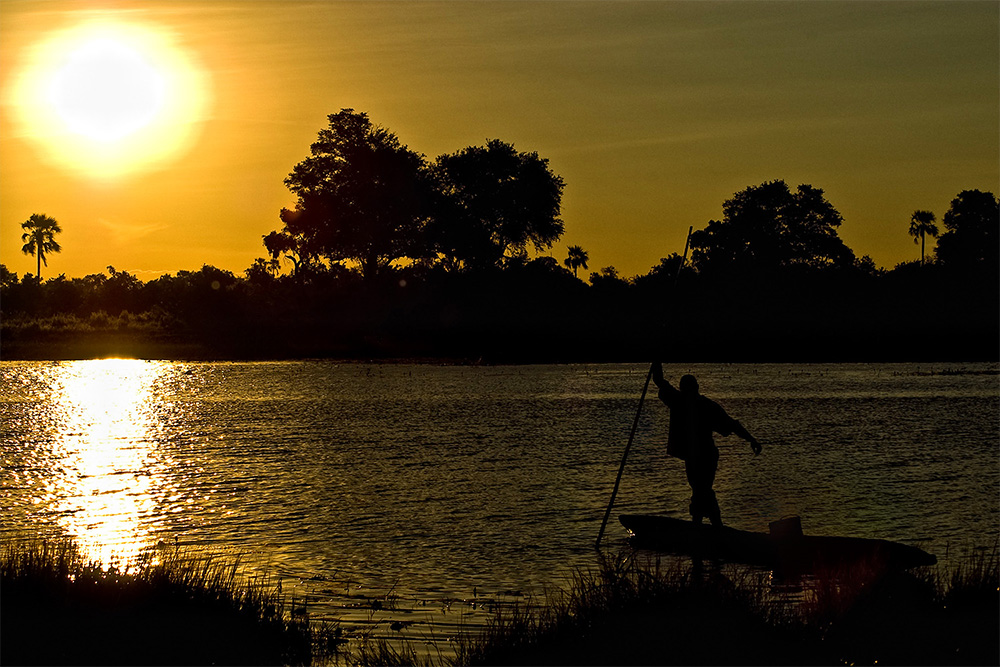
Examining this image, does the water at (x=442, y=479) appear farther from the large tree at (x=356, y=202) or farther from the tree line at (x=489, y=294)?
the large tree at (x=356, y=202)

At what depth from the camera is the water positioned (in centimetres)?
1712

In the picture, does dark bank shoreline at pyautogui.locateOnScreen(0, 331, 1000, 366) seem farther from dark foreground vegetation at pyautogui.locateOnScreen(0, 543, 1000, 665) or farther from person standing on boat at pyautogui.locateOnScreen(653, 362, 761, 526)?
dark foreground vegetation at pyautogui.locateOnScreen(0, 543, 1000, 665)

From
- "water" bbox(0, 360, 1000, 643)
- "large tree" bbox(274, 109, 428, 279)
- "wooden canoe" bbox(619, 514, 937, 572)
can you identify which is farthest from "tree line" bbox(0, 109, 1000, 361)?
"wooden canoe" bbox(619, 514, 937, 572)

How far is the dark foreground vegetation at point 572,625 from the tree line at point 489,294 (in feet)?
234

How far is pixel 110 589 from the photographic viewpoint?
12.2 m

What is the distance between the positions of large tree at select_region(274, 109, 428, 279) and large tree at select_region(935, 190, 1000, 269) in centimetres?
5036

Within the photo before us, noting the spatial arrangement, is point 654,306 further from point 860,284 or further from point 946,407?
point 946,407

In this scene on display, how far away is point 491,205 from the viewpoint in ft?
393

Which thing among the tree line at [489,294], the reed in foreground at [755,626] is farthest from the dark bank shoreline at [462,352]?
the reed in foreground at [755,626]

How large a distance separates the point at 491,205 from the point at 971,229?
161ft

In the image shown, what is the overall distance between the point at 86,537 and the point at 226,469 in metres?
10.0

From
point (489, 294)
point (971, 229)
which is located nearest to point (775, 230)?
point (971, 229)

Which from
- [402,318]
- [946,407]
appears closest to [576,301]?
[402,318]

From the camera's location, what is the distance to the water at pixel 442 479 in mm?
17125
